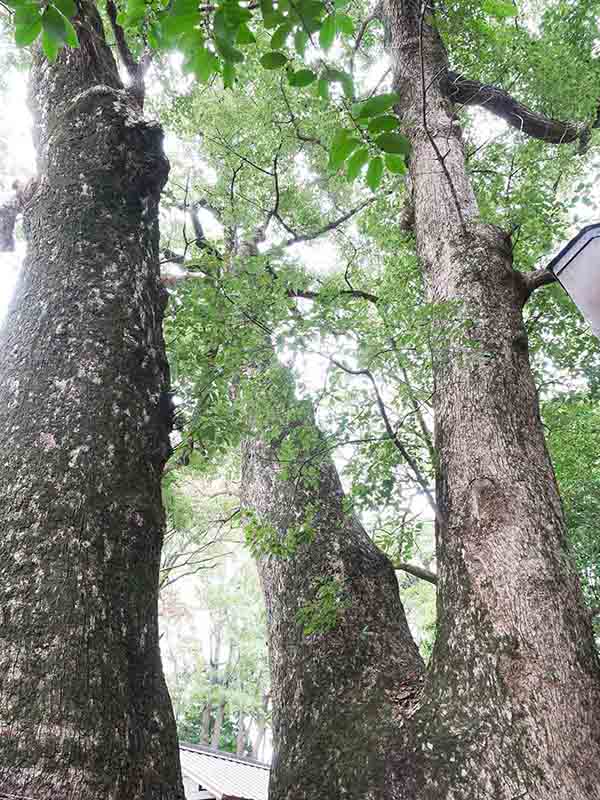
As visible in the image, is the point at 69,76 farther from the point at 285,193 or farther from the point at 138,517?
the point at 285,193

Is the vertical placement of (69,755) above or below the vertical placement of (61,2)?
below

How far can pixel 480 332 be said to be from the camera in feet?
9.89

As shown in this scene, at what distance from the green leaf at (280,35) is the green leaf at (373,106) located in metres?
0.21

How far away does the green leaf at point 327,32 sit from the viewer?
1.11m

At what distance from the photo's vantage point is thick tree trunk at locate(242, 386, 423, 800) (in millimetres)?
2486

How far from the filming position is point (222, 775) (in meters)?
12.2

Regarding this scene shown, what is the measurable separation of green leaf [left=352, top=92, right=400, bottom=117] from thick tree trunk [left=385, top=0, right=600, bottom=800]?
1.43 m

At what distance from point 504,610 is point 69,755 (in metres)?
1.62

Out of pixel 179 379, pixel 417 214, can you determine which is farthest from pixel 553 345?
pixel 179 379

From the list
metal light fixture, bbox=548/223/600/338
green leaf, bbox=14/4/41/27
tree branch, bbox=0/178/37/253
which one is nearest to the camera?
green leaf, bbox=14/4/41/27

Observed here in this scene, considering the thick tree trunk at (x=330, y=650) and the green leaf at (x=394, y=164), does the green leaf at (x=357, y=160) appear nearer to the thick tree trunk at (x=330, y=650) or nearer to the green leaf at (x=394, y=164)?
the green leaf at (x=394, y=164)

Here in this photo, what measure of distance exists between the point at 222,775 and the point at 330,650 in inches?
455

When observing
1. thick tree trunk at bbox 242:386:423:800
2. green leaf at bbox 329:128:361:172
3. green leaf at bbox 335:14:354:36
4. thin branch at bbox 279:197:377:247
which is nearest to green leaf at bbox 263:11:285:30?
green leaf at bbox 335:14:354:36

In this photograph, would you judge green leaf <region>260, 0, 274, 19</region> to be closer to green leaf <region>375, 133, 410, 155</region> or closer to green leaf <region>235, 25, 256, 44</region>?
green leaf <region>235, 25, 256, 44</region>
